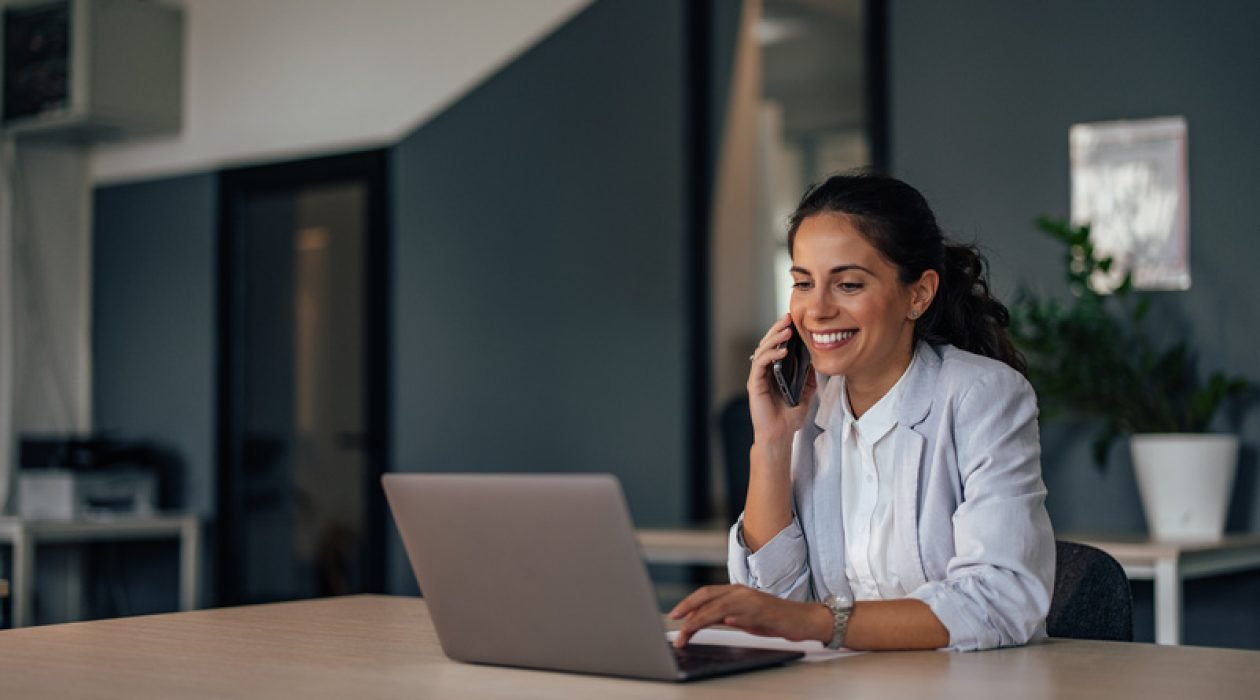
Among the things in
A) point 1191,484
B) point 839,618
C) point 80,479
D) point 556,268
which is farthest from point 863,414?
point 80,479

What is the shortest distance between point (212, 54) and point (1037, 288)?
11.9 ft

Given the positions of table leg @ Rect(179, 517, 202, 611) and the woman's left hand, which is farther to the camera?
table leg @ Rect(179, 517, 202, 611)

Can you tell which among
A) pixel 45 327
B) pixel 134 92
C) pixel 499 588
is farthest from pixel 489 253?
pixel 499 588

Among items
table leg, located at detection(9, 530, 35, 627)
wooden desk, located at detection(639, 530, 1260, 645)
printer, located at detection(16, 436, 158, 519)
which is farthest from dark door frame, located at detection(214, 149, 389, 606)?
wooden desk, located at detection(639, 530, 1260, 645)

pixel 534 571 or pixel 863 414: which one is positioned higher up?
pixel 863 414

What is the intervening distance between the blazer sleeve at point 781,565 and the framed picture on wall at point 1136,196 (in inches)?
88.5

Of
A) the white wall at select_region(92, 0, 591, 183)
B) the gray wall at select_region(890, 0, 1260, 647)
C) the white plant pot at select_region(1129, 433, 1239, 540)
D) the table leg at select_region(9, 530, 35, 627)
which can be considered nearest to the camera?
the white plant pot at select_region(1129, 433, 1239, 540)

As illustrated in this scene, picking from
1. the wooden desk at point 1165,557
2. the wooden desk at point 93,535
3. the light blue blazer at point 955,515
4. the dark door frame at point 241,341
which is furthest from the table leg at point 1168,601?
the wooden desk at point 93,535

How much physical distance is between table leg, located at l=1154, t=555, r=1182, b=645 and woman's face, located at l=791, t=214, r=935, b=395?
5.22 ft

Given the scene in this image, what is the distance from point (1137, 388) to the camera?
385cm

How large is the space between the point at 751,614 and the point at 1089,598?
0.54m

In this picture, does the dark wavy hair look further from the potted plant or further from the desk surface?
the potted plant

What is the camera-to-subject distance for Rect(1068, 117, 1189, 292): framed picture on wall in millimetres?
4027

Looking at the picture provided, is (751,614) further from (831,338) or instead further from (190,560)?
(190,560)
